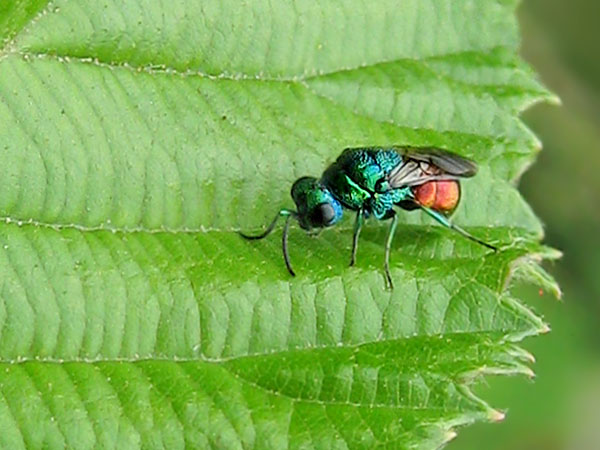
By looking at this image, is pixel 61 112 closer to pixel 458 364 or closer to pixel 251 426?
pixel 251 426

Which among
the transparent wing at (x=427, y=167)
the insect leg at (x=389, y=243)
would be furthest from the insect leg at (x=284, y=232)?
the transparent wing at (x=427, y=167)

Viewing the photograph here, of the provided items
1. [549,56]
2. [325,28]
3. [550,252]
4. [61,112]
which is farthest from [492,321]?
[549,56]

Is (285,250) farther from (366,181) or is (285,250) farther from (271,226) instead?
(366,181)

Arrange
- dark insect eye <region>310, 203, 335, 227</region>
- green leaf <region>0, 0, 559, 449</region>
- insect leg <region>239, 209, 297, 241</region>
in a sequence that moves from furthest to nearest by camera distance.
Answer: dark insect eye <region>310, 203, 335, 227</region>
insect leg <region>239, 209, 297, 241</region>
green leaf <region>0, 0, 559, 449</region>

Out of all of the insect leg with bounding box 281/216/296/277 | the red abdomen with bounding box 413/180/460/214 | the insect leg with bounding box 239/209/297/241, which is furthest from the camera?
the red abdomen with bounding box 413/180/460/214

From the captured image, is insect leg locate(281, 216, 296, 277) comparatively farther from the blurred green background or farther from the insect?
the blurred green background

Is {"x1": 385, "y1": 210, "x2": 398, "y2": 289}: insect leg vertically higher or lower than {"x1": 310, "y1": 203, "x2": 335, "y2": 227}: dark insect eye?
lower

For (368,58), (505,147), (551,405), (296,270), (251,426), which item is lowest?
(551,405)

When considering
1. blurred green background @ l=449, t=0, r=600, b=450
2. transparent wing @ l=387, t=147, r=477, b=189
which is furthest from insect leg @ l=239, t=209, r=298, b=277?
blurred green background @ l=449, t=0, r=600, b=450
